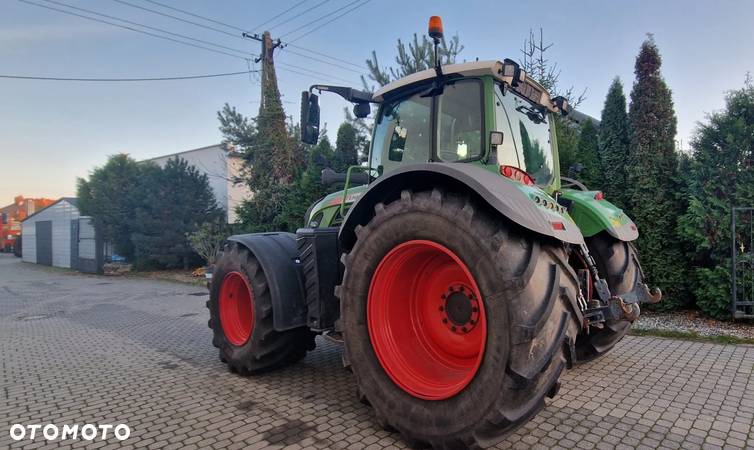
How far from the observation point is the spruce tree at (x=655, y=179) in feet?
21.3

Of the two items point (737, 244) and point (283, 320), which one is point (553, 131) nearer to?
point (283, 320)

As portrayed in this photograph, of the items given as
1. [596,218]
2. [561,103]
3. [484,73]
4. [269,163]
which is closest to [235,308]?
[484,73]

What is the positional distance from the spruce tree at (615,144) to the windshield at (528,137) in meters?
3.74

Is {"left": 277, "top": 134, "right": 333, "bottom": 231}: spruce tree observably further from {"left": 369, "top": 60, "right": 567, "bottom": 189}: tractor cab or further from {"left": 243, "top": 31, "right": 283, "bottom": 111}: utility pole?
{"left": 369, "top": 60, "right": 567, "bottom": 189}: tractor cab

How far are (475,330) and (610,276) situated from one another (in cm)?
162

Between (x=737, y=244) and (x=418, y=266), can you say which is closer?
(x=418, y=266)

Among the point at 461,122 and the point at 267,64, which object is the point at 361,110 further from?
the point at 267,64

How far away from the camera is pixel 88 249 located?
1877 cm

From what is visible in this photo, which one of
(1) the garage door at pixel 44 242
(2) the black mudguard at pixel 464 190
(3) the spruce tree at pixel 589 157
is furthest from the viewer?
(1) the garage door at pixel 44 242

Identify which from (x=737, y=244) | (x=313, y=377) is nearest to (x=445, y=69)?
(x=313, y=377)

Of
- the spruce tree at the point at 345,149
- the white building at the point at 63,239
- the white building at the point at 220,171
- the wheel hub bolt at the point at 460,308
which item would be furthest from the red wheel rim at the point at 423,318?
the white building at the point at 63,239

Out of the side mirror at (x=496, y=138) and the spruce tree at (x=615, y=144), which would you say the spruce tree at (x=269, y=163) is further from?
the side mirror at (x=496, y=138)

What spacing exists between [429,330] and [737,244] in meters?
5.25

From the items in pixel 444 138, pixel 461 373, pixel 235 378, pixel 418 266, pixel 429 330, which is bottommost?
pixel 235 378
